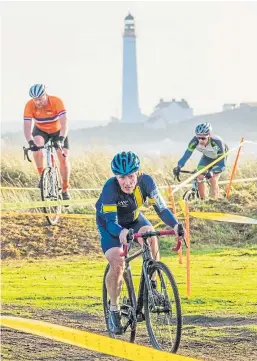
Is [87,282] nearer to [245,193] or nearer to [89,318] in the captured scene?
[89,318]

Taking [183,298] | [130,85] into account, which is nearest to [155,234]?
[183,298]

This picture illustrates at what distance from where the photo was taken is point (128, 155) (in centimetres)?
939

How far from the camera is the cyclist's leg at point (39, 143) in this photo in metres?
16.6

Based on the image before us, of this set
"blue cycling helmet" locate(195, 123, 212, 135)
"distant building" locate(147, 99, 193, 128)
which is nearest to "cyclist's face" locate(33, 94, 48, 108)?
"blue cycling helmet" locate(195, 123, 212, 135)

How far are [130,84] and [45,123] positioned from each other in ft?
267

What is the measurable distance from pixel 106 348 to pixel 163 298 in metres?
1.54

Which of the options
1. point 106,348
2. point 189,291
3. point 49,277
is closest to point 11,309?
point 189,291

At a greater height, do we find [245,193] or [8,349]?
[245,193]

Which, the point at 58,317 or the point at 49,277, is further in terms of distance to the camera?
the point at 49,277

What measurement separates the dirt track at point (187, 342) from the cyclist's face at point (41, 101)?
4863 mm

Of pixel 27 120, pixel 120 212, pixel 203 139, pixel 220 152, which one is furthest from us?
pixel 220 152

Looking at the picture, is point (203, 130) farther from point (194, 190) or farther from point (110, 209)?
point (110, 209)

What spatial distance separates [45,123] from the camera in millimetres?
16625

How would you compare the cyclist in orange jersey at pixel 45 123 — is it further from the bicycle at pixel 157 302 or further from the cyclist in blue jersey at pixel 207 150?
the bicycle at pixel 157 302
